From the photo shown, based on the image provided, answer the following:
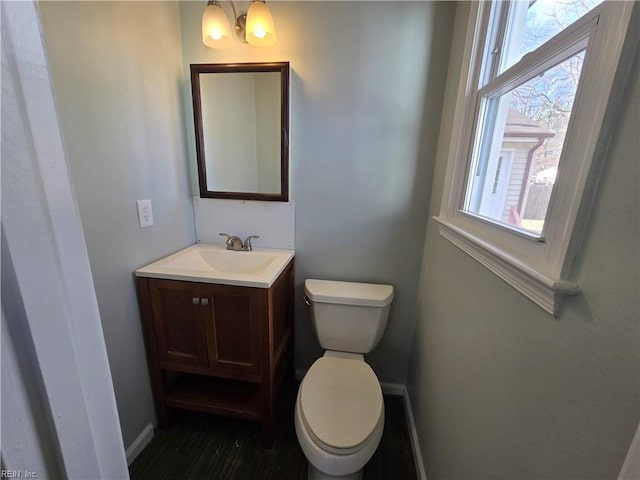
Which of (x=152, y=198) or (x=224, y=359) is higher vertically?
(x=152, y=198)

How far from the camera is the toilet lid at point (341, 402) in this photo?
0.95 m

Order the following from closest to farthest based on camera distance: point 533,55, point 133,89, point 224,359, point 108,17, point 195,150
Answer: point 533,55 → point 108,17 → point 133,89 → point 224,359 → point 195,150

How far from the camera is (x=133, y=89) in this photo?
1115 mm

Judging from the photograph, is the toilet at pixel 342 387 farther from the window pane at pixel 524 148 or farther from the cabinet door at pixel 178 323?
the window pane at pixel 524 148

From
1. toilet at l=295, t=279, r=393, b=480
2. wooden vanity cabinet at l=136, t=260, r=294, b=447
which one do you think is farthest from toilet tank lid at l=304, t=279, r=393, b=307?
wooden vanity cabinet at l=136, t=260, r=294, b=447

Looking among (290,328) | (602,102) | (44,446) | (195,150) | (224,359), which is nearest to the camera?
(44,446)

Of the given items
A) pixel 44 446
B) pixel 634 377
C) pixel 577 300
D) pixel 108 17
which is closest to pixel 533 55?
pixel 577 300

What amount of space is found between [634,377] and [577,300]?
0.44 ft

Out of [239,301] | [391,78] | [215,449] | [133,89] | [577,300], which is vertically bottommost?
[215,449]

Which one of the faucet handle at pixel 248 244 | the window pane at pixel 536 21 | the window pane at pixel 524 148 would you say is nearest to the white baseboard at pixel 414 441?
the window pane at pixel 524 148

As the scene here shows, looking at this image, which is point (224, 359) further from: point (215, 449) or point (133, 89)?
point (133, 89)

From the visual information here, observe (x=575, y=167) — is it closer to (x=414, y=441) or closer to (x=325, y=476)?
(x=325, y=476)

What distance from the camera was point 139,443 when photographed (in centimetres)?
127

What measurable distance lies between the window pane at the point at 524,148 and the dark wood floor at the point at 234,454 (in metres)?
1.28
